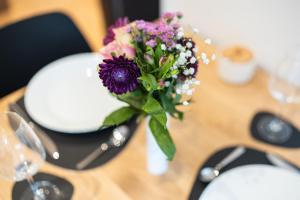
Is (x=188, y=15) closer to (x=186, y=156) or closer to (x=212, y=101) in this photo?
(x=212, y=101)

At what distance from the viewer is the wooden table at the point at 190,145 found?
861mm

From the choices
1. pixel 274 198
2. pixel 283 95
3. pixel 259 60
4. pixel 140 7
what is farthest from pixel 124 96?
pixel 140 7

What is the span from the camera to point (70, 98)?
1.05 metres

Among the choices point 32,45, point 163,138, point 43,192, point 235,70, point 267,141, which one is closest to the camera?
point 163,138

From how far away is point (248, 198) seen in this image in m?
0.79

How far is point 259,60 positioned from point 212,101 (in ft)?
0.95

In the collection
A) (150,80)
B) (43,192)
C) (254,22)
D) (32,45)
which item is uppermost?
(150,80)

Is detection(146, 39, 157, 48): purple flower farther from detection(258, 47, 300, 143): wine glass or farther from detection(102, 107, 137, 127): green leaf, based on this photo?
detection(258, 47, 300, 143): wine glass

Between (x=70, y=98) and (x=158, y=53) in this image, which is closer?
(x=158, y=53)

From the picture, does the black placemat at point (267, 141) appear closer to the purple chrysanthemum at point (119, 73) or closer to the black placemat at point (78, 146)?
the black placemat at point (78, 146)

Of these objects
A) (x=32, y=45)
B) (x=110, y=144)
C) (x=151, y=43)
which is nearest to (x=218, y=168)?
(x=110, y=144)

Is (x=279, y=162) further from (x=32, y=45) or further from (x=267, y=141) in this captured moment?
(x=32, y=45)

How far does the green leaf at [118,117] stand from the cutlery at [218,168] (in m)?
0.26

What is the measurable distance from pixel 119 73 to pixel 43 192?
16.7 inches
